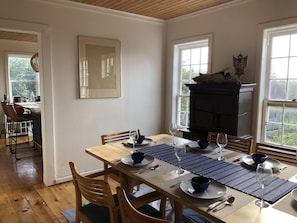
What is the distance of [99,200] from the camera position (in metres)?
1.62

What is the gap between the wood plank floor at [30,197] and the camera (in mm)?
2562

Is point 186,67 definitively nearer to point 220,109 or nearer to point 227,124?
point 220,109

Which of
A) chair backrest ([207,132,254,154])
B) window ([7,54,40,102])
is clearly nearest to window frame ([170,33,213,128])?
chair backrest ([207,132,254,154])

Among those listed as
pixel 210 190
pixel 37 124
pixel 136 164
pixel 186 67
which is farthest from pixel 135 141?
pixel 37 124

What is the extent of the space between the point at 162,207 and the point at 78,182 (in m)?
0.63

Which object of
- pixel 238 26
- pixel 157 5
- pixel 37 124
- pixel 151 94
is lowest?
pixel 37 124

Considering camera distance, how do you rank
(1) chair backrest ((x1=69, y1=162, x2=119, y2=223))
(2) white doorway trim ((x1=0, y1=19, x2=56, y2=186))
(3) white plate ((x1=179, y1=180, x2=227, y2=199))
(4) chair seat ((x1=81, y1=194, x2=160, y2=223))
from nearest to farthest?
1. (3) white plate ((x1=179, y1=180, x2=227, y2=199))
2. (1) chair backrest ((x1=69, y1=162, x2=119, y2=223))
3. (4) chair seat ((x1=81, y1=194, x2=160, y2=223))
4. (2) white doorway trim ((x1=0, y1=19, x2=56, y2=186))

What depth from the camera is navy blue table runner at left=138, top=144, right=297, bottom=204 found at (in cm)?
142

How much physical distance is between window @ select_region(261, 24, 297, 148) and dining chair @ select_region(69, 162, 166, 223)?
1950mm

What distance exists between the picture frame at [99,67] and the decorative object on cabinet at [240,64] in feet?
5.57

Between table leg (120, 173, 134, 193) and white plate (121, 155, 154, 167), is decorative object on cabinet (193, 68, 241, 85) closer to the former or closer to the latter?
white plate (121, 155, 154, 167)

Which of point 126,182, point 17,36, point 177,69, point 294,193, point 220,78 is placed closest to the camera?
point 294,193

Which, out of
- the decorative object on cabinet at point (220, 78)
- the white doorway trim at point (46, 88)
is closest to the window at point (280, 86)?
the decorative object on cabinet at point (220, 78)

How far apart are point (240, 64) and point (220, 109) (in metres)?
0.61
